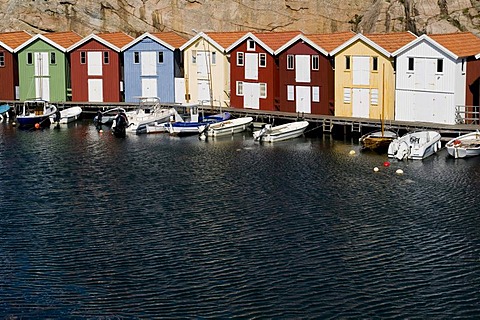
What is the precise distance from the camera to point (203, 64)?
76688 mm

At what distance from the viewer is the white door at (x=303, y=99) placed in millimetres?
69994

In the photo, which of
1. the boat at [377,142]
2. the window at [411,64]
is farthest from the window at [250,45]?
the boat at [377,142]

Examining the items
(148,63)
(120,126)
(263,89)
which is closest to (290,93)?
(263,89)

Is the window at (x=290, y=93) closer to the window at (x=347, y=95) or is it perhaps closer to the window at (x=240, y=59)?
the window at (x=347, y=95)

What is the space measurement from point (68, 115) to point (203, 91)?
10555 mm

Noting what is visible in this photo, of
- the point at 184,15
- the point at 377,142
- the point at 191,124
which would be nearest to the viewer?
the point at 377,142

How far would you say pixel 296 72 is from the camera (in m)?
70.3

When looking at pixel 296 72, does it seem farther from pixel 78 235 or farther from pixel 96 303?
pixel 96 303

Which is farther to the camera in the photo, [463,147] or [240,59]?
[240,59]

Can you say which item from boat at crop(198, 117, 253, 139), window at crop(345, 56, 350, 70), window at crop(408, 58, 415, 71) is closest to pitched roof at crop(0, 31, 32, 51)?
boat at crop(198, 117, 253, 139)

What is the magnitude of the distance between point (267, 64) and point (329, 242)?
3587 centimetres

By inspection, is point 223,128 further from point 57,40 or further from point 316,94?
point 57,40

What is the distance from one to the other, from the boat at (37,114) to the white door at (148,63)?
303 inches

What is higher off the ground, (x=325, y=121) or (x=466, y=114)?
(x=466, y=114)
